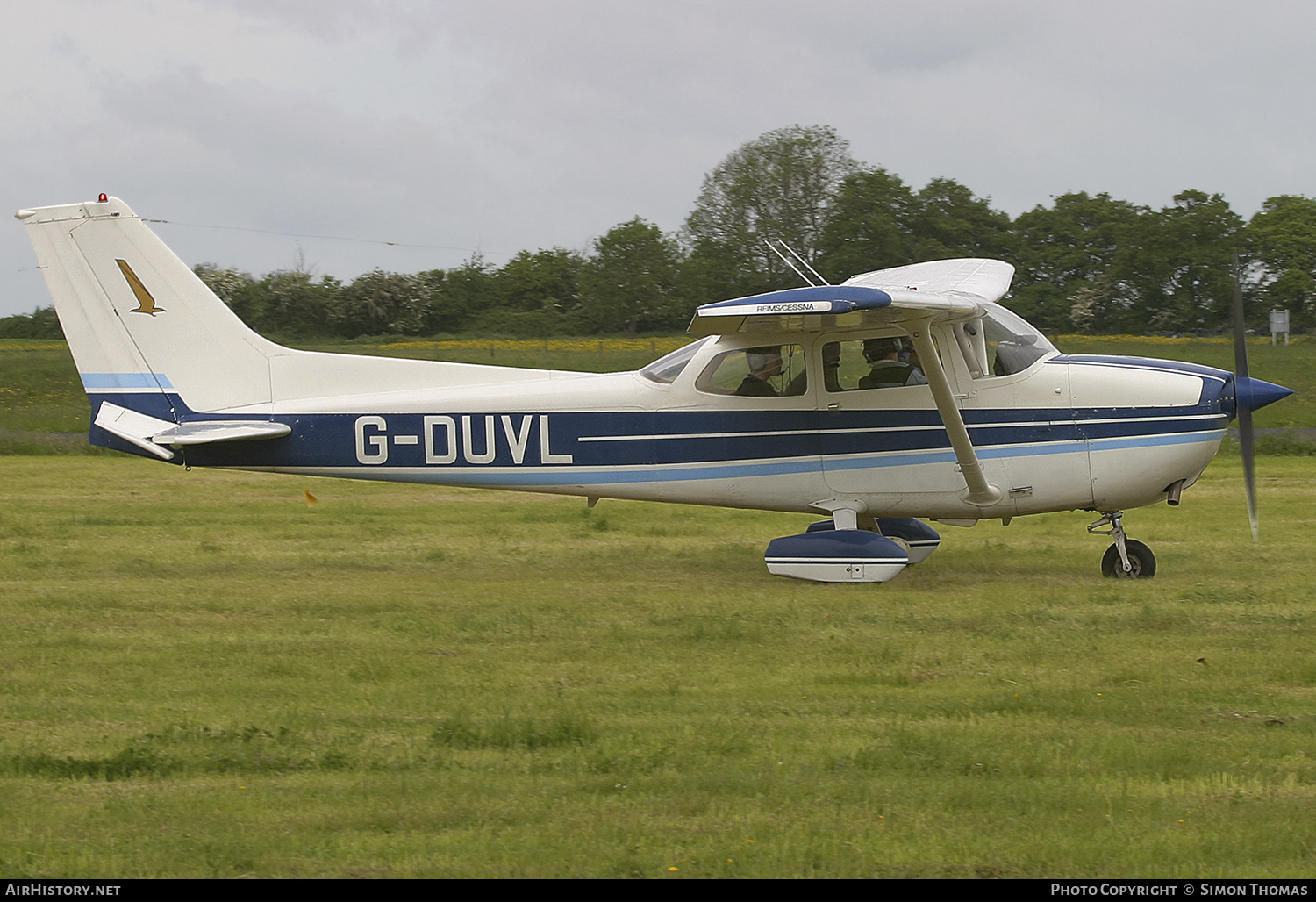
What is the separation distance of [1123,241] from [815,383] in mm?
32387

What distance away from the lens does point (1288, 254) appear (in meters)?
41.7

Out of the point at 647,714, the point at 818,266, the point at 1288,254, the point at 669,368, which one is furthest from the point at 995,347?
the point at 1288,254

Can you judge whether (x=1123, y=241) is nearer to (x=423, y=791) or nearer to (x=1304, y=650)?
(x=1304, y=650)

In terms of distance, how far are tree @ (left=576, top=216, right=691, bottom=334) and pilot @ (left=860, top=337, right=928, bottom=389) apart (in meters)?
24.4

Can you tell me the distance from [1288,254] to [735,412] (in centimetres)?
3822

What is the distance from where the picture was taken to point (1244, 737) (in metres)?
5.53

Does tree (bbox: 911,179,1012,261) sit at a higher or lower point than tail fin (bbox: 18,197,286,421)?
higher

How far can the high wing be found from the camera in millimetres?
8320

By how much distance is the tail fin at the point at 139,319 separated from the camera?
1071 cm

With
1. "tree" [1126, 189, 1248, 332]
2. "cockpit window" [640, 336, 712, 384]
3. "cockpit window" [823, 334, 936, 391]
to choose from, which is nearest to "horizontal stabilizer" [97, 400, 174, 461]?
"cockpit window" [640, 336, 712, 384]

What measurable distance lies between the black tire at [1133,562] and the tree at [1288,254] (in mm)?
28991

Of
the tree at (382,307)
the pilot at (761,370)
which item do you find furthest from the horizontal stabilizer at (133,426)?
the tree at (382,307)

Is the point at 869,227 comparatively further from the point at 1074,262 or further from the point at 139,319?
the point at 139,319

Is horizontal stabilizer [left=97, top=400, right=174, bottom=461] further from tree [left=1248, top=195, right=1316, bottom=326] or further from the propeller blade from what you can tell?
tree [left=1248, top=195, right=1316, bottom=326]
